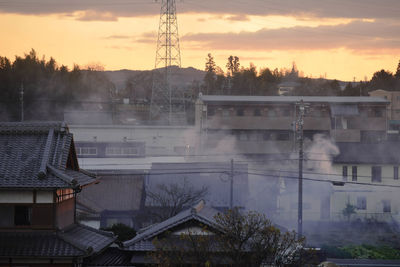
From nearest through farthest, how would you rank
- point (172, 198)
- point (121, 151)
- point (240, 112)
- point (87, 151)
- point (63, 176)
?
point (63, 176)
point (172, 198)
point (87, 151)
point (121, 151)
point (240, 112)

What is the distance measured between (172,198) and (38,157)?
16.0 meters

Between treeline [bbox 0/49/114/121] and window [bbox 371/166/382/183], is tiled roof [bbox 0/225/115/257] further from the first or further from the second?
treeline [bbox 0/49/114/121]

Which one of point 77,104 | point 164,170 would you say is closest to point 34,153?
point 164,170

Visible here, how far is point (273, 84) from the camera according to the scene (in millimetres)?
81688

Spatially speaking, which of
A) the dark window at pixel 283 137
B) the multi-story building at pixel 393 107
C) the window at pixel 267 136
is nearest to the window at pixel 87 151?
the window at pixel 267 136

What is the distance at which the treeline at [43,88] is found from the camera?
58.2m

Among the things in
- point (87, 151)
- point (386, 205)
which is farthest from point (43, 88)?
point (386, 205)

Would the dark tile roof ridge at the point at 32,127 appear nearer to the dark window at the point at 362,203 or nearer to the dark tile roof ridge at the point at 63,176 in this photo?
the dark tile roof ridge at the point at 63,176

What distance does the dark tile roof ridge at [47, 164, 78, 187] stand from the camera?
13.6 meters

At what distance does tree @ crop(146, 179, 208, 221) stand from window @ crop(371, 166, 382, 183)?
12666mm

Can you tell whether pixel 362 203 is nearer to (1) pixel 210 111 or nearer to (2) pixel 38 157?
(1) pixel 210 111

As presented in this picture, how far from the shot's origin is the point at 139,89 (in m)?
99.8

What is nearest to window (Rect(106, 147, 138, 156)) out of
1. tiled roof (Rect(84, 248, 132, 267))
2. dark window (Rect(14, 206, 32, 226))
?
tiled roof (Rect(84, 248, 132, 267))

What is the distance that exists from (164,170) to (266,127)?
1443 cm
